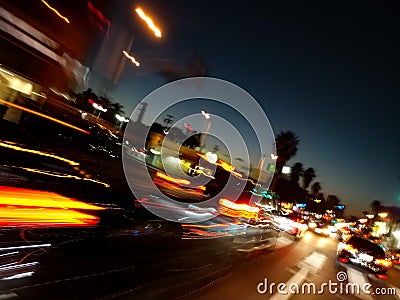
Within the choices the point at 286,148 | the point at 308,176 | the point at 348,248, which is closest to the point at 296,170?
the point at 308,176

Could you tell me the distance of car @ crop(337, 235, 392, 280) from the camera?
474 inches

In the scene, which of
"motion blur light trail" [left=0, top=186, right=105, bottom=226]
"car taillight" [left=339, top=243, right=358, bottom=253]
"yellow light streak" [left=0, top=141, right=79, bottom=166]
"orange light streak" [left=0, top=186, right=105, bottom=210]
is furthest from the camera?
"car taillight" [left=339, top=243, right=358, bottom=253]

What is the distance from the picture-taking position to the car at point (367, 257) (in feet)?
39.5

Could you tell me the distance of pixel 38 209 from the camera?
5.55 meters

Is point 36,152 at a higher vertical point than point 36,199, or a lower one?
higher

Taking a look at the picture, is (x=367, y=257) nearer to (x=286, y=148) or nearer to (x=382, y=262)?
(x=382, y=262)

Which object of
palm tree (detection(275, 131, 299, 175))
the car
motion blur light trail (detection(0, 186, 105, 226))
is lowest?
motion blur light trail (detection(0, 186, 105, 226))

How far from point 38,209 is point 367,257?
12153 millimetres

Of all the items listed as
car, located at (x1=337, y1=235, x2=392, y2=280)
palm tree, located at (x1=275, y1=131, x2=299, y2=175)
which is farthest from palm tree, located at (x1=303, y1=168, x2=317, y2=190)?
car, located at (x1=337, y1=235, x2=392, y2=280)

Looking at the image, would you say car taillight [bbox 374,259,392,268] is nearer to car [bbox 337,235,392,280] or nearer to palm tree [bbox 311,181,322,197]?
car [bbox 337,235,392,280]

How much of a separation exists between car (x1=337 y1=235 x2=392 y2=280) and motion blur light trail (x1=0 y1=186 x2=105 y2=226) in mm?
10604

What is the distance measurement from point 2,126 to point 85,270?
24.2 feet

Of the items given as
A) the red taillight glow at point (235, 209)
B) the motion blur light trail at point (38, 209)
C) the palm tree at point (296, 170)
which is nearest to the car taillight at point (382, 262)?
the red taillight glow at point (235, 209)

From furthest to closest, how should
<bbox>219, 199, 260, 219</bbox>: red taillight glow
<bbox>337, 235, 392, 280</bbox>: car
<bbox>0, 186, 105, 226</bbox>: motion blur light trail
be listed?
1. <bbox>337, 235, 392, 280</bbox>: car
2. <bbox>219, 199, 260, 219</bbox>: red taillight glow
3. <bbox>0, 186, 105, 226</bbox>: motion blur light trail
